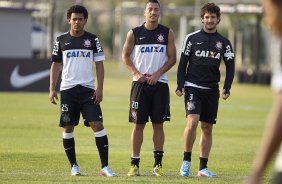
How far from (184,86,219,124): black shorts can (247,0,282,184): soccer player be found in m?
6.96

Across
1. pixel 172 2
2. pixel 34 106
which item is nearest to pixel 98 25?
pixel 172 2

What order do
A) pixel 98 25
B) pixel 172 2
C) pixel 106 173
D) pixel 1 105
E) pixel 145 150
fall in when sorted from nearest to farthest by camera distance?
pixel 106 173 → pixel 145 150 → pixel 1 105 → pixel 98 25 → pixel 172 2

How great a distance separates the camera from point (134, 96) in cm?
1296

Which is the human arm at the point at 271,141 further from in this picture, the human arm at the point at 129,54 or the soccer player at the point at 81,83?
the human arm at the point at 129,54

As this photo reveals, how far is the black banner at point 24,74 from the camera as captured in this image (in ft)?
110

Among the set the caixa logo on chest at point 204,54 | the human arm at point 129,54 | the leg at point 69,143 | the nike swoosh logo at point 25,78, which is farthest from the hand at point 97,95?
the nike swoosh logo at point 25,78

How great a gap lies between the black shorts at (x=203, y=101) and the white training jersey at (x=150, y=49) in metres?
0.43

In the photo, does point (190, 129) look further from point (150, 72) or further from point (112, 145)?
point (112, 145)

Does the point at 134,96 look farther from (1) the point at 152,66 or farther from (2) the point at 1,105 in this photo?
(2) the point at 1,105

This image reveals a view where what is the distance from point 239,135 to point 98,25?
232 feet

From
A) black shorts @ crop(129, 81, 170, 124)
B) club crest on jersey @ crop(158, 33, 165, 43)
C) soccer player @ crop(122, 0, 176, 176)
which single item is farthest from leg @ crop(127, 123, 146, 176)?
club crest on jersey @ crop(158, 33, 165, 43)

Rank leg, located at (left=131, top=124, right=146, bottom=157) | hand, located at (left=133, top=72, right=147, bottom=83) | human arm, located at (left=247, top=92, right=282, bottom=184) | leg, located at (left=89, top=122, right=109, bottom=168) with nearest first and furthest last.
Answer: human arm, located at (left=247, top=92, right=282, bottom=184) → leg, located at (left=89, top=122, right=109, bottom=168) → hand, located at (left=133, top=72, right=147, bottom=83) → leg, located at (left=131, top=124, right=146, bottom=157)

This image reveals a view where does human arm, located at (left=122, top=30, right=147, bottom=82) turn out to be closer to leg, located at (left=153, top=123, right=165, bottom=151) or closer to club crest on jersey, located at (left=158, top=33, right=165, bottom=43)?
club crest on jersey, located at (left=158, top=33, right=165, bottom=43)

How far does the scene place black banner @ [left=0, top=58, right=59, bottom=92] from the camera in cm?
3362
